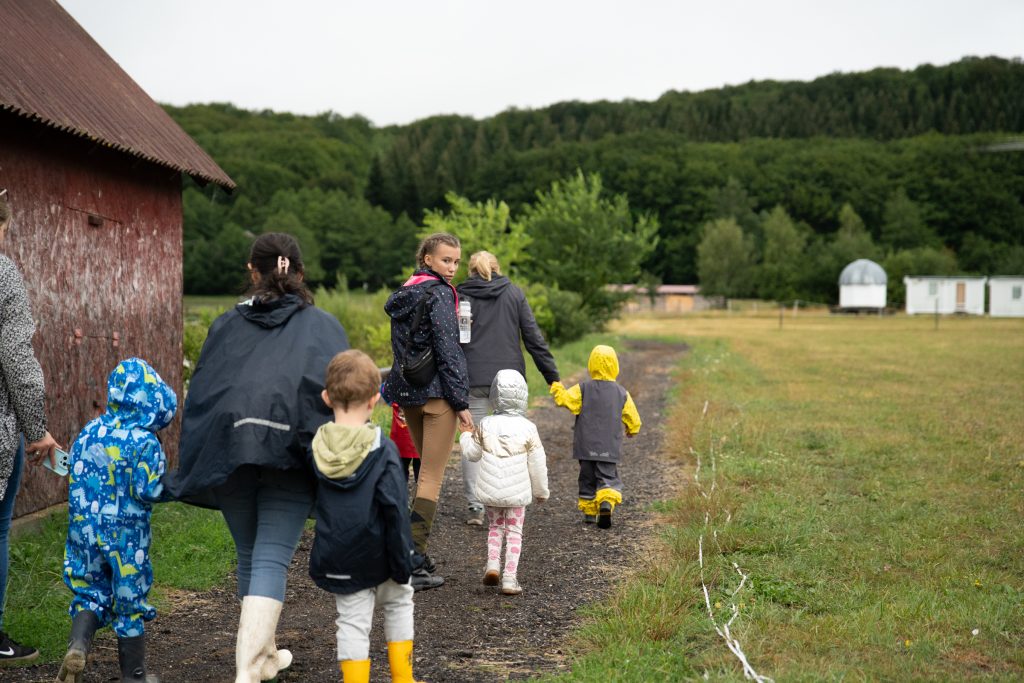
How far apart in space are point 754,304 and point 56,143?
93.5m

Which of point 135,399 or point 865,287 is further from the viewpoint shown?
point 865,287

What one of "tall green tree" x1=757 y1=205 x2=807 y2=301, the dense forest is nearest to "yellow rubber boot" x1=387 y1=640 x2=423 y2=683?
the dense forest

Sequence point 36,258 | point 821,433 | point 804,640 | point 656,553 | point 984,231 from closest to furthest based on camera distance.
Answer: point 804,640
point 656,553
point 36,258
point 821,433
point 984,231

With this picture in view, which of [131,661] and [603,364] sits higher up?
[603,364]

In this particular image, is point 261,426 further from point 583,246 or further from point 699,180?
point 699,180

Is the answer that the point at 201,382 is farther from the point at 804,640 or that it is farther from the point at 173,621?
the point at 804,640

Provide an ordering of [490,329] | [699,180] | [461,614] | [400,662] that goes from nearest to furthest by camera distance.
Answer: [400,662], [461,614], [490,329], [699,180]

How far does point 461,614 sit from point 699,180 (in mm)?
122947

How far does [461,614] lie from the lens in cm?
550

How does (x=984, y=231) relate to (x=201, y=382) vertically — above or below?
above

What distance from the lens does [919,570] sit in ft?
20.0

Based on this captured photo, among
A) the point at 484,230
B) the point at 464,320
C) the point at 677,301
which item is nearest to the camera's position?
the point at 464,320

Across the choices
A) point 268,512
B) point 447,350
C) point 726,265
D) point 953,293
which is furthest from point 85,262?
point 726,265

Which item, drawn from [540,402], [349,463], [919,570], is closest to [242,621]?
[349,463]
